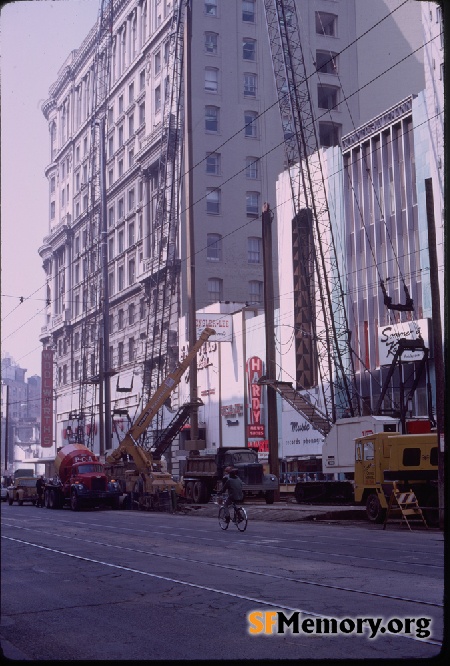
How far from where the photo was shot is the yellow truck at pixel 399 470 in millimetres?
30109

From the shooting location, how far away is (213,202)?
78562 millimetres

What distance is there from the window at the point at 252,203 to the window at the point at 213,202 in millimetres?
2815

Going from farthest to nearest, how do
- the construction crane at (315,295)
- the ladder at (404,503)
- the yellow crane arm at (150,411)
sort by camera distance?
the construction crane at (315,295) → the yellow crane arm at (150,411) → the ladder at (404,503)

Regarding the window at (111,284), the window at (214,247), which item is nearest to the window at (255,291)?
the window at (214,247)

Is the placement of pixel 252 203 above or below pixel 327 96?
below

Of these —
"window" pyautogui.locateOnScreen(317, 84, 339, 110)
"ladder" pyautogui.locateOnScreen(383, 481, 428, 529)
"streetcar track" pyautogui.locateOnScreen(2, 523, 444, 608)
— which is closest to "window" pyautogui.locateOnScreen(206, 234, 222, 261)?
"window" pyautogui.locateOnScreen(317, 84, 339, 110)

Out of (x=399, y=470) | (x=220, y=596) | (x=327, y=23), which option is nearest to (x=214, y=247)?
(x=327, y=23)

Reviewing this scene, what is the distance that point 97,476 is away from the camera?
156ft

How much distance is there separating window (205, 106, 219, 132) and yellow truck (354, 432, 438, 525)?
2052 inches

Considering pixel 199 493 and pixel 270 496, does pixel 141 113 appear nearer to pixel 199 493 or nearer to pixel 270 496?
pixel 199 493

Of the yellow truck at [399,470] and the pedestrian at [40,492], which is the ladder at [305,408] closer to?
the pedestrian at [40,492]

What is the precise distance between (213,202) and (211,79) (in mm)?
10818

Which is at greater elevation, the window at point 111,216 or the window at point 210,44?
the window at point 210,44

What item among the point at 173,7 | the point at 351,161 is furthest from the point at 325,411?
the point at 173,7
